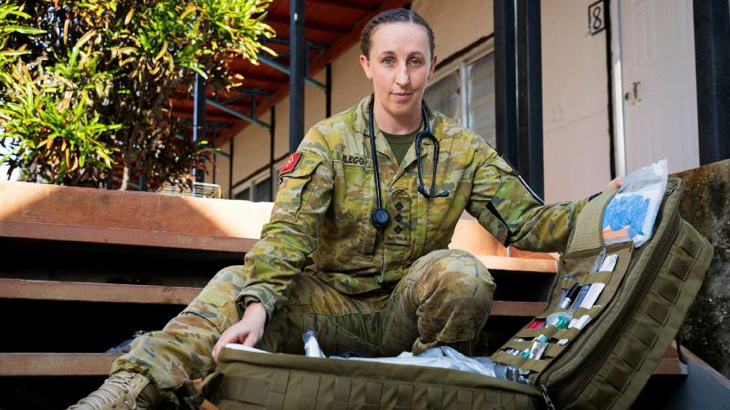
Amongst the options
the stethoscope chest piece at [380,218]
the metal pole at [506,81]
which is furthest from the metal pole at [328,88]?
the stethoscope chest piece at [380,218]

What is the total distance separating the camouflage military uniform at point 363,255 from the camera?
1774 mm

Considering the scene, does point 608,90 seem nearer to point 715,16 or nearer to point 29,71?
point 715,16

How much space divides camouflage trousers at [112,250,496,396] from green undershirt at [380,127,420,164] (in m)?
0.40

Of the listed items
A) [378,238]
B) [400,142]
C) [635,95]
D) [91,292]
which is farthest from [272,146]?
[378,238]

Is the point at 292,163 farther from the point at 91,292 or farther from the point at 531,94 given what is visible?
the point at 531,94

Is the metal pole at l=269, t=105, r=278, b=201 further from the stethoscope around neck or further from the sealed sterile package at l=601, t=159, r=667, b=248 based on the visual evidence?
the sealed sterile package at l=601, t=159, r=667, b=248

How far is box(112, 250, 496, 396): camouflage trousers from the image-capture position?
1.66 m

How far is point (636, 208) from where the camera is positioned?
70.5 inches

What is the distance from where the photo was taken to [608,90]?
5.36 m

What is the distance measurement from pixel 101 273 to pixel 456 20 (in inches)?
208

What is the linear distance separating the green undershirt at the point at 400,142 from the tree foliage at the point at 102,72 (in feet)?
6.47

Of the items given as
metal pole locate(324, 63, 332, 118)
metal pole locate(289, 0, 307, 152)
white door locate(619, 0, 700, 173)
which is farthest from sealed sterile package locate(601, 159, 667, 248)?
metal pole locate(324, 63, 332, 118)

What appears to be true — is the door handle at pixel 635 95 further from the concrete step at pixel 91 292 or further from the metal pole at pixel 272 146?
the metal pole at pixel 272 146

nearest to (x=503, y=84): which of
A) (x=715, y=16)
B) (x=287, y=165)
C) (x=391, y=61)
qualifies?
(x=715, y=16)
